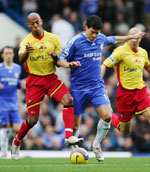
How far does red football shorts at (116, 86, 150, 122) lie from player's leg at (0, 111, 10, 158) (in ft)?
10.1

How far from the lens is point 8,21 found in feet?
66.3

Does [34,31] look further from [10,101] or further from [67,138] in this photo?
[10,101]

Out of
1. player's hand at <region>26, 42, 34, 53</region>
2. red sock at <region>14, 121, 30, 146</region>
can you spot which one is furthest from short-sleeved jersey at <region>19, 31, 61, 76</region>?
red sock at <region>14, 121, 30, 146</region>

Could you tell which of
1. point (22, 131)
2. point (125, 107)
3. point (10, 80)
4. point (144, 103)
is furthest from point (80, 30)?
point (22, 131)

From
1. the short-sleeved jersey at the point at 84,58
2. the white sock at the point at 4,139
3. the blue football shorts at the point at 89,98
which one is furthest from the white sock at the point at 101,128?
the white sock at the point at 4,139

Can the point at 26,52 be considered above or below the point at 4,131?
above

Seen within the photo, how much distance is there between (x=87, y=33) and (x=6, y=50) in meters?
3.93

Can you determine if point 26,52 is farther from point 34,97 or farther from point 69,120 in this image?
point 69,120

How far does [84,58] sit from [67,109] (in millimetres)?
1019

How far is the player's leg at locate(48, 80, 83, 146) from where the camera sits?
11.1 m

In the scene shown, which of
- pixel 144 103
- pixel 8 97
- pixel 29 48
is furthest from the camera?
pixel 8 97

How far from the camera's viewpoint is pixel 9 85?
15.0 m

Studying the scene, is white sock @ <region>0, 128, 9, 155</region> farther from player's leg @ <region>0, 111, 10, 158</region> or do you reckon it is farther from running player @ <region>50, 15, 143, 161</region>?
running player @ <region>50, 15, 143, 161</region>

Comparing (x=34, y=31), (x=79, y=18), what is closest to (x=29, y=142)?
(x=79, y=18)
